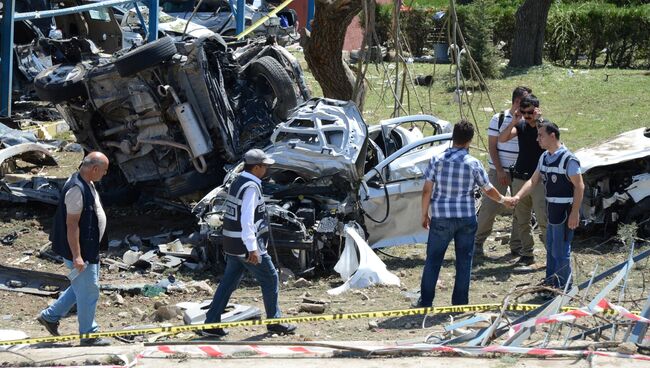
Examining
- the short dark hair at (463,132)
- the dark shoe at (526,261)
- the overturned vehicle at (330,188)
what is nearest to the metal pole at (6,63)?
the overturned vehicle at (330,188)

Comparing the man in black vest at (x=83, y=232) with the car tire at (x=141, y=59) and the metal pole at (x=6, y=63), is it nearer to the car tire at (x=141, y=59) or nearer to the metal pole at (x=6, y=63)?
the car tire at (x=141, y=59)

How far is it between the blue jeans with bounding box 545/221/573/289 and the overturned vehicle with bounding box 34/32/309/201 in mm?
4181

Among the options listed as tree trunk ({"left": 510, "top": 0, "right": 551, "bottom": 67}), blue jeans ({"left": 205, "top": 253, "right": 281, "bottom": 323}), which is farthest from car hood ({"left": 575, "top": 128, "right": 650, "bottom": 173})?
tree trunk ({"left": 510, "top": 0, "right": 551, "bottom": 67})

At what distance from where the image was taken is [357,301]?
885 cm

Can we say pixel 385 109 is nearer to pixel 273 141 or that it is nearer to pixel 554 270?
pixel 273 141

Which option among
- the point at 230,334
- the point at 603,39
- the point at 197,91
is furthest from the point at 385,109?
the point at 230,334

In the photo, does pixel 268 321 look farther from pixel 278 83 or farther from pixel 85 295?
pixel 278 83

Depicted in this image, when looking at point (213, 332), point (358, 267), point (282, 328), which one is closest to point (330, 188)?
point (358, 267)

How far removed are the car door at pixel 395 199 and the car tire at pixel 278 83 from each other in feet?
6.03

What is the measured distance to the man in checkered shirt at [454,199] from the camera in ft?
25.4

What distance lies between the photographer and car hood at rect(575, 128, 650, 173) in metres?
10.0

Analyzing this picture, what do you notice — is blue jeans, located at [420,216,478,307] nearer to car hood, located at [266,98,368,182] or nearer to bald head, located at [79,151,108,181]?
car hood, located at [266,98,368,182]

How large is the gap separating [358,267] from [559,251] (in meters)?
2.01

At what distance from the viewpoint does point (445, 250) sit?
26.0 feet
